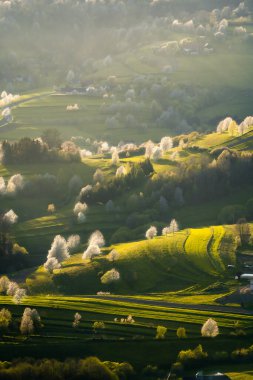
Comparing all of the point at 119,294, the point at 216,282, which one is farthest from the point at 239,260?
the point at 119,294

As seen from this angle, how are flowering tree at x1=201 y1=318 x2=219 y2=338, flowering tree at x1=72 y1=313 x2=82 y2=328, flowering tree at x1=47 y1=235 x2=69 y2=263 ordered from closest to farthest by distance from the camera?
1. flowering tree at x1=201 y1=318 x2=219 y2=338
2. flowering tree at x1=72 y1=313 x2=82 y2=328
3. flowering tree at x1=47 y1=235 x2=69 y2=263

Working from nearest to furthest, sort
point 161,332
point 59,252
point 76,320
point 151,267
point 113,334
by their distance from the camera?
point 113,334
point 161,332
point 76,320
point 151,267
point 59,252

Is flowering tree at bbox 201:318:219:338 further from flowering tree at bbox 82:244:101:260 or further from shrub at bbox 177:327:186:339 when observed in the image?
flowering tree at bbox 82:244:101:260

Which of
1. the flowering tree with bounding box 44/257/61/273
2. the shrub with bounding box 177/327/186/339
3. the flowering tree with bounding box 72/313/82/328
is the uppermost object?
the flowering tree with bounding box 44/257/61/273

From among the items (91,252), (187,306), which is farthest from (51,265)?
(187,306)

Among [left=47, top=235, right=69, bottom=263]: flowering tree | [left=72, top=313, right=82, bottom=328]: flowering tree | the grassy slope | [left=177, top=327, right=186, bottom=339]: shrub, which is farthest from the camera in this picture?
[left=47, top=235, right=69, bottom=263]: flowering tree

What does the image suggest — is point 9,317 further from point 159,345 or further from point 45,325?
point 159,345

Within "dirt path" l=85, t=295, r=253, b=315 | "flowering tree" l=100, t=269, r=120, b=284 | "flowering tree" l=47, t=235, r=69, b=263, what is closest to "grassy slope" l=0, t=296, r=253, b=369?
"dirt path" l=85, t=295, r=253, b=315

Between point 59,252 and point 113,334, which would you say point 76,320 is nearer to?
point 113,334
